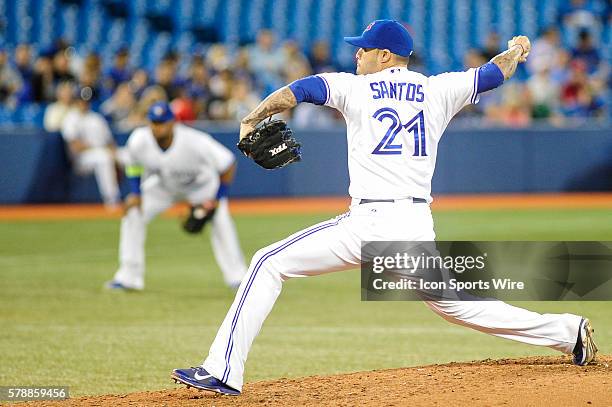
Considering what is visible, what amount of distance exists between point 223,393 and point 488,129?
14.8 m

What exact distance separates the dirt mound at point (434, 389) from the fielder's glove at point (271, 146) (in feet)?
4.05

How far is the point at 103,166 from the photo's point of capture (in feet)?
60.5

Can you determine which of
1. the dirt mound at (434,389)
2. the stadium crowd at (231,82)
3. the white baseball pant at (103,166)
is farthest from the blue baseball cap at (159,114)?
the white baseball pant at (103,166)

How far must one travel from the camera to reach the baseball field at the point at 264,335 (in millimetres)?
5781

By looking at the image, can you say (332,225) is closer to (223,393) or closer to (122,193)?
(223,393)

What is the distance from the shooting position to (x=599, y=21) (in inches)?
903

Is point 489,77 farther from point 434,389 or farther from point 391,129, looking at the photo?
point 434,389

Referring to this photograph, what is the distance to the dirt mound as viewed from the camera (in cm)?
538

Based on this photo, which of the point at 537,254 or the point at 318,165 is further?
the point at 318,165

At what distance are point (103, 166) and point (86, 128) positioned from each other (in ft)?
2.29

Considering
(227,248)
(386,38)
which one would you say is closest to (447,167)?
(227,248)

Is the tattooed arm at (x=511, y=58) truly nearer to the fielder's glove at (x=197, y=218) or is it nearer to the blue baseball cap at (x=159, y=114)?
the blue baseball cap at (x=159, y=114)

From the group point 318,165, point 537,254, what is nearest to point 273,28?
point 318,165

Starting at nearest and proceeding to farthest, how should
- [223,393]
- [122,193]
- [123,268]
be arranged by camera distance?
[223,393] → [123,268] → [122,193]
